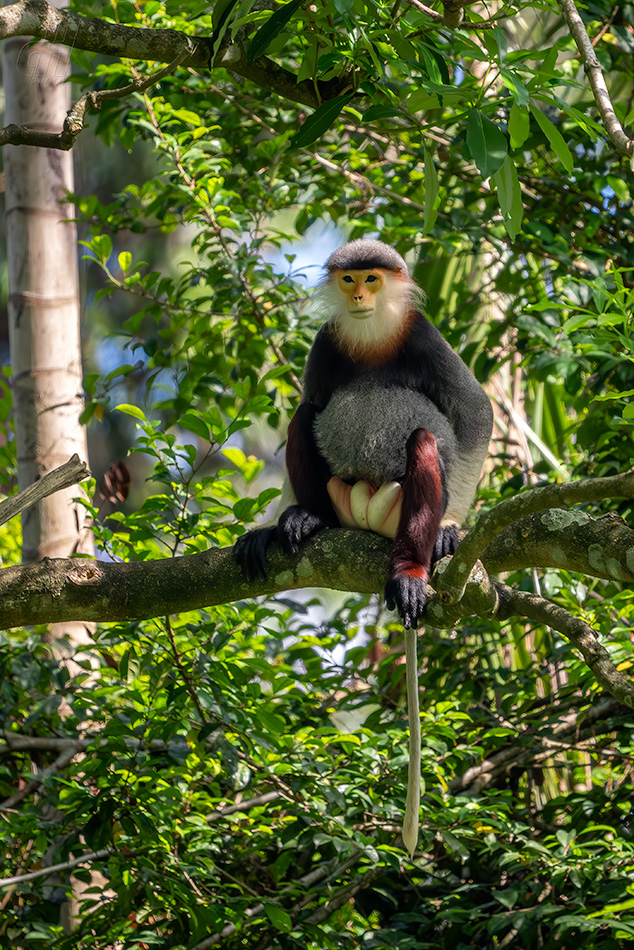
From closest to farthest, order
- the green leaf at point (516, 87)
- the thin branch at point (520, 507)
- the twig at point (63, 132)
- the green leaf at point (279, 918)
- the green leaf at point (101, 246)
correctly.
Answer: the thin branch at point (520, 507) < the green leaf at point (516, 87) < the twig at point (63, 132) < the green leaf at point (279, 918) < the green leaf at point (101, 246)

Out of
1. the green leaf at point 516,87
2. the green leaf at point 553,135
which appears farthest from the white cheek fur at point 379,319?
the green leaf at point 516,87

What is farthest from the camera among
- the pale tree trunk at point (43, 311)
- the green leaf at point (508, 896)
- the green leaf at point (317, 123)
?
the pale tree trunk at point (43, 311)

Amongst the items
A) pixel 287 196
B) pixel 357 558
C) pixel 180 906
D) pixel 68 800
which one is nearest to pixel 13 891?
pixel 68 800

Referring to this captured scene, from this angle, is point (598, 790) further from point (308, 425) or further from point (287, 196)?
point (287, 196)

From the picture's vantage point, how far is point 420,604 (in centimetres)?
243

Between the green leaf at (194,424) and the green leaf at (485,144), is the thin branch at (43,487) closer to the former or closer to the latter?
the green leaf at (194,424)

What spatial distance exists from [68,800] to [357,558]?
46.9 inches

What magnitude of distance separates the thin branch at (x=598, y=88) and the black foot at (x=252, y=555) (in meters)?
1.36

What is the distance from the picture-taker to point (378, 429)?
2996 mm

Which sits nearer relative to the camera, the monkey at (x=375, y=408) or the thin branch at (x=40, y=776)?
the monkey at (x=375, y=408)

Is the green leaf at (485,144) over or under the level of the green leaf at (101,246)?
under

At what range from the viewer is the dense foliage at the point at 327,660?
2.56m

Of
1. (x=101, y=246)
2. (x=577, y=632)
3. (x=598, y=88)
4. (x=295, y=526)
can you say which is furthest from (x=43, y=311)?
(x=577, y=632)

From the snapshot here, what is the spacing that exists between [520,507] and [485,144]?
2.22ft
